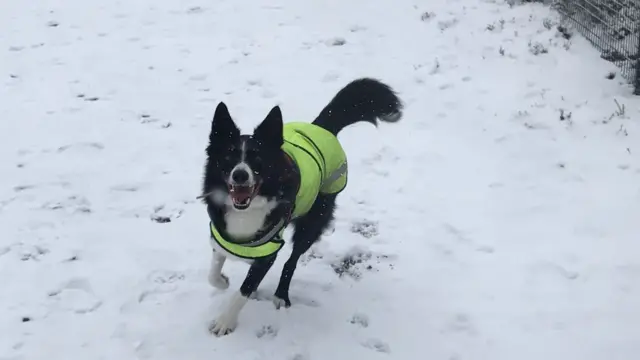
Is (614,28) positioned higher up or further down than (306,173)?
higher up

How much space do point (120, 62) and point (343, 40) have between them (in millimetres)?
2709

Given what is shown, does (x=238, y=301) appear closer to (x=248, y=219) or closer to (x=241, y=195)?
(x=248, y=219)

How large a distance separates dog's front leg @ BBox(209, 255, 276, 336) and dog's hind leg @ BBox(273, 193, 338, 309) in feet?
1.05

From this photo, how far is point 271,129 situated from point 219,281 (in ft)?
3.49

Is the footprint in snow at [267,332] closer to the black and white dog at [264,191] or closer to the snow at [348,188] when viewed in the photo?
the snow at [348,188]

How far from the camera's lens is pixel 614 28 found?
722 centimetres

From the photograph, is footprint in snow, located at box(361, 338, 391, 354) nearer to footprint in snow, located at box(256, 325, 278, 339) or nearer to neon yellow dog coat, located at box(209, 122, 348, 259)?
footprint in snow, located at box(256, 325, 278, 339)

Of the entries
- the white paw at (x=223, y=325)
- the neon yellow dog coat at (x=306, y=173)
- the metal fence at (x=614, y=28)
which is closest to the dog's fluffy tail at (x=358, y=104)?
the neon yellow dog coat at (x=306, y=173)

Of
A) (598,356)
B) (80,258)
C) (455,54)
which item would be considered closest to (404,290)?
A: (598,356)

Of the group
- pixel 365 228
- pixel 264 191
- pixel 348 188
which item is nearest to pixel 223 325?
pixel 264 191

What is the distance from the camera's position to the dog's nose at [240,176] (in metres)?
3.40

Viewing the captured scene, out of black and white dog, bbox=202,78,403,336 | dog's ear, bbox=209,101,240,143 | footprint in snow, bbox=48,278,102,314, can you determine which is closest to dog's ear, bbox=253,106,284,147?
black and white dog, bbox=202,78,403,336

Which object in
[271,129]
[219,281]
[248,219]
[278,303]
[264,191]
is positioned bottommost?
[278,303]

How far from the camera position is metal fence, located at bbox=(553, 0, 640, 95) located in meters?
6.84
